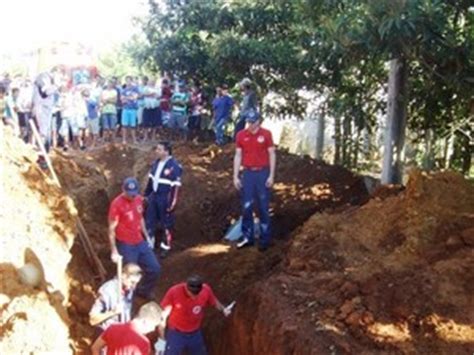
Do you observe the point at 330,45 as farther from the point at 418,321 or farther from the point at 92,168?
the point at 92,168

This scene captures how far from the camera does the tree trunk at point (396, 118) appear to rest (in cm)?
1025

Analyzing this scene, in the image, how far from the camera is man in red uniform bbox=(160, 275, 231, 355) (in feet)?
22.5

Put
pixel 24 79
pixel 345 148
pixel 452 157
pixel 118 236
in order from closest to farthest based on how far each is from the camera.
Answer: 1. pixel 118 236
2. pixel 452 157
3. pixel 24 79
4. pixel 345 148

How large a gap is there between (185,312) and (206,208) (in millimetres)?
5801

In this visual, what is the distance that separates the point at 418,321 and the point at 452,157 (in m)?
7.15

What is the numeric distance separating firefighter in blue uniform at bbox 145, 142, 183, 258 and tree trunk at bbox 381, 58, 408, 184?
12.0ft

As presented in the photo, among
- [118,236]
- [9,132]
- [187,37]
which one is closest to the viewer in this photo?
[118,236]

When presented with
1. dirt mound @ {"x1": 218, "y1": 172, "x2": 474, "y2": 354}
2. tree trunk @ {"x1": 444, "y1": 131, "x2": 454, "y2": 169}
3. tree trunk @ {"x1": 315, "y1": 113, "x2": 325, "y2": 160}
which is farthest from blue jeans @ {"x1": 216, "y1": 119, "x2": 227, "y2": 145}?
dirt mound @ {"x1": 218, "y1": 172, "x2": 474, "y2": 354}

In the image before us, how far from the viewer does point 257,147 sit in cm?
855

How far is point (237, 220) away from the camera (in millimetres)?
11695

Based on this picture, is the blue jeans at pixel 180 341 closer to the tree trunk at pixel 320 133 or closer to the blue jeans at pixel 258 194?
the blue jeans at pixel 258 194

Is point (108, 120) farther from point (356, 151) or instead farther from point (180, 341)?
point (180, 341)

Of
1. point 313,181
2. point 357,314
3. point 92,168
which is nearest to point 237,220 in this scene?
point 313,181

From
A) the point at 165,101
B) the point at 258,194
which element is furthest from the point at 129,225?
the point at 165,101
